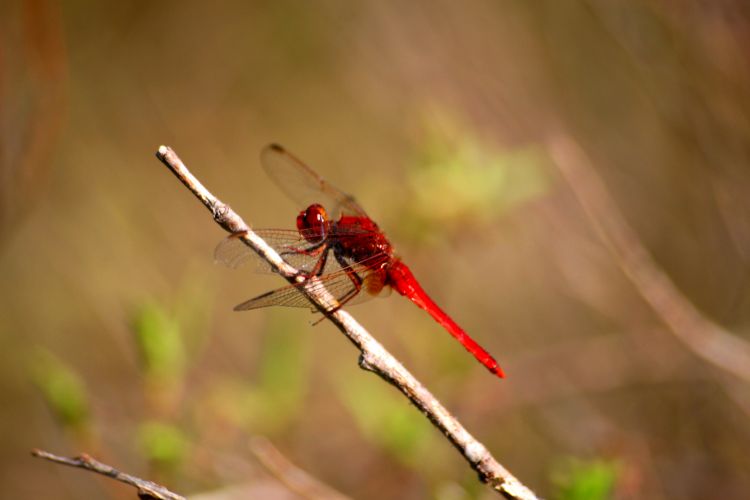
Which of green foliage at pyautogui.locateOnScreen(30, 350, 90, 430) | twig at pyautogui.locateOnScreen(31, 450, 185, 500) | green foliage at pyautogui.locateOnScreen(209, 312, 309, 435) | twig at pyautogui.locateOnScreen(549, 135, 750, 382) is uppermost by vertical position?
green foliage at pyautogui.locateOnScreen(30, 350, 90, 430)

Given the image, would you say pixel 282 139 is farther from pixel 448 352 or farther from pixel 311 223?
pixel 311 223

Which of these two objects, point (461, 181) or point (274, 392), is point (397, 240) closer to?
point (461, 181)

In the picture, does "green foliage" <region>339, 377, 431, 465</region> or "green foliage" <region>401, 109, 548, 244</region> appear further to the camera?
"green foliage" <region>401, 109, 548, 244</region>

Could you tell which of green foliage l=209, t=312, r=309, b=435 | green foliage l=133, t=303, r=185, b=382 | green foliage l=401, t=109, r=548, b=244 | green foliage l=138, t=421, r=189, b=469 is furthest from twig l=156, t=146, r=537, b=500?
green foliage l=401, t=109, r=548, b=244

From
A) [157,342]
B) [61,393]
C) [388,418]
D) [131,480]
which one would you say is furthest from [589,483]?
[61,393]

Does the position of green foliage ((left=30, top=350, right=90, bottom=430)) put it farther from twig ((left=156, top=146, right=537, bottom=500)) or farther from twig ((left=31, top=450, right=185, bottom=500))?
twig ((left=156, top=146, right=537, bottom=500))

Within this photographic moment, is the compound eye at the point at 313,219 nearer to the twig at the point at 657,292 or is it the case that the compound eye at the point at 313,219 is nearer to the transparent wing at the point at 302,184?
the transparent wing at the point at 302,184

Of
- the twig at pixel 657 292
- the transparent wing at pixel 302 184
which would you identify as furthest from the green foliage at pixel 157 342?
the twig at pixel 657 292
